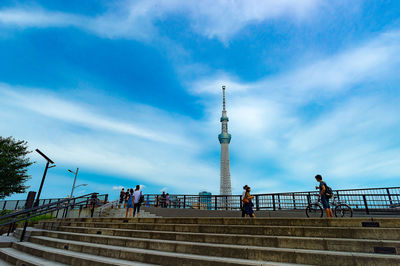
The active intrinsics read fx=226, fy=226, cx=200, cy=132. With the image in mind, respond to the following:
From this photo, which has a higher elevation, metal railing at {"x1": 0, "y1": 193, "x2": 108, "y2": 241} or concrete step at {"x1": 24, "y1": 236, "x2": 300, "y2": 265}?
metal railing at {"x1": 0, "y1": 193, "x2": 108, "y2": 241}

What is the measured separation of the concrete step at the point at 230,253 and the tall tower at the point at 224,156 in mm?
97147

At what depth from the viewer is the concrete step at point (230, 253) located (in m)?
4.19

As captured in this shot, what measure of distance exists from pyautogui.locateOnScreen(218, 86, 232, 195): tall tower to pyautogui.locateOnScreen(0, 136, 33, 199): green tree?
80.6 meters

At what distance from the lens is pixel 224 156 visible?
113 metres

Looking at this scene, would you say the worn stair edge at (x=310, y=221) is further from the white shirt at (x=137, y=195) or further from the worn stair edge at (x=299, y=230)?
the white shirt at (x=137, y=195)

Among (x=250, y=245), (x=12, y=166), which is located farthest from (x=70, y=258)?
(x=12, y=166)

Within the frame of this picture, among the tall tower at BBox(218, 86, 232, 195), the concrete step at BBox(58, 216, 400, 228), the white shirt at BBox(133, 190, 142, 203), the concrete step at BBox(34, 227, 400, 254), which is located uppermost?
the tall tower at BBox(218, 86, 232, 195)

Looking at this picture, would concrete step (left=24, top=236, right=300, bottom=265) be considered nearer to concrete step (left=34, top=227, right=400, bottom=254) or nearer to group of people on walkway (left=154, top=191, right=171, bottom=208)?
concrete step (left=34, top=227, right=400, bottom=254)

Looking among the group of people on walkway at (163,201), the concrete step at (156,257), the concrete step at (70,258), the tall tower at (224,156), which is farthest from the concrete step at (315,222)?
the tall tower at (224,156)

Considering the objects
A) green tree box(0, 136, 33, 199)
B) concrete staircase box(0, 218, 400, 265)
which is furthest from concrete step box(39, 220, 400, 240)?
green tree box(0, 136, 33, 199)

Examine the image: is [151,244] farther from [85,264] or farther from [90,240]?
[90,240]

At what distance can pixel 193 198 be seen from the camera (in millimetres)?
19281

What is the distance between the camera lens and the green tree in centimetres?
2805

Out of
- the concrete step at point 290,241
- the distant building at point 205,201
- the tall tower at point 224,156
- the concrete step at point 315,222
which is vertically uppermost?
the tall tower at point 224,156
